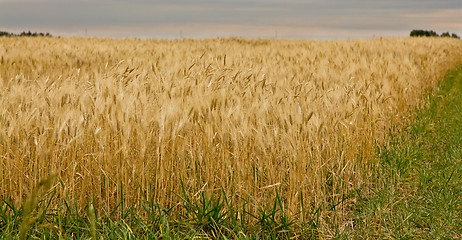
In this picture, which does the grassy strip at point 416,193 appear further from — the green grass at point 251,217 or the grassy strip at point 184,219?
the grassy strip at point 184,219

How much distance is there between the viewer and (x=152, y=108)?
2.71 metres

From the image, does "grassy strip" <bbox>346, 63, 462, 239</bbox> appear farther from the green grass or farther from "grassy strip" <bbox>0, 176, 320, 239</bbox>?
"grassy strip" <bbox>0, 176, 320, 239</bbox>

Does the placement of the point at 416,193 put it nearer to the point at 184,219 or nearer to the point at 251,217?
the point at 251,217

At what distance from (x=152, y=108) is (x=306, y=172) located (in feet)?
3.61

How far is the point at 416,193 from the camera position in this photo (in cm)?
306

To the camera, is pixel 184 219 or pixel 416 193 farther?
pixel 416 193

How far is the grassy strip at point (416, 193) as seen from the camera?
2.46 metres

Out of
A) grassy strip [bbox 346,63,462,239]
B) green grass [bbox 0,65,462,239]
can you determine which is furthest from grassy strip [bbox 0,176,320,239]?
grassy strip [bbox 346,63,462,239]

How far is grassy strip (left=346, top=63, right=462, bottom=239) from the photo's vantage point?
96.8 inches

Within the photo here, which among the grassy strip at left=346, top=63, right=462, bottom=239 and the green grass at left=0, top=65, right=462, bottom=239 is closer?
the green grass at left=0, top=65, right=462, bottom=239

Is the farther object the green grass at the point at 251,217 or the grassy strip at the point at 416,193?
the grassy strip at the point at 416,193

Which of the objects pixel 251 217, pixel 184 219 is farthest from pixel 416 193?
pixel 184 219

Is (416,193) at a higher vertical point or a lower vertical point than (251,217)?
lower

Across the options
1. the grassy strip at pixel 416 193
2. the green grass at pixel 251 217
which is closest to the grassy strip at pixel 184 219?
the green grass at pixel 251 217
